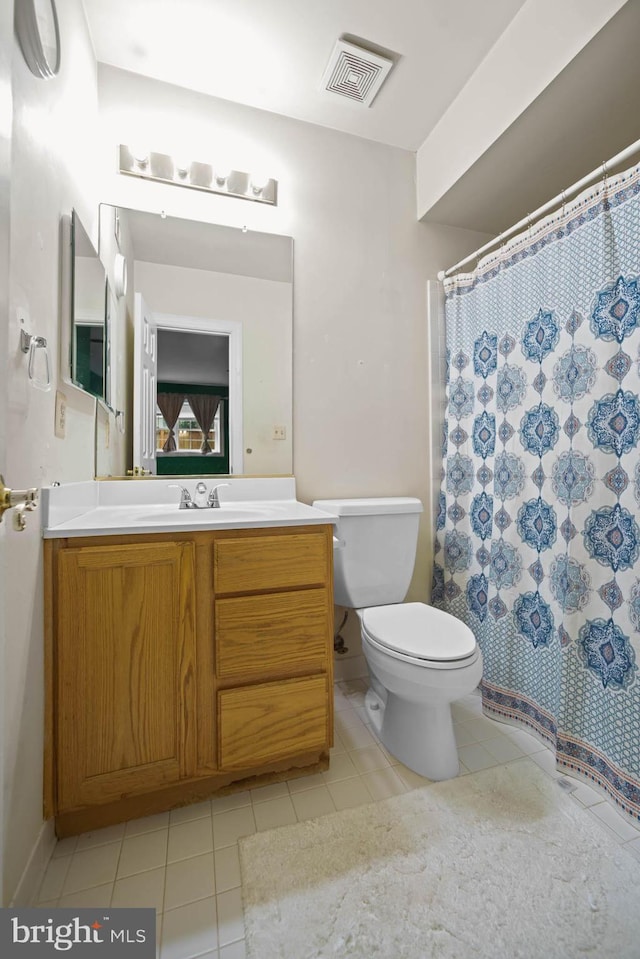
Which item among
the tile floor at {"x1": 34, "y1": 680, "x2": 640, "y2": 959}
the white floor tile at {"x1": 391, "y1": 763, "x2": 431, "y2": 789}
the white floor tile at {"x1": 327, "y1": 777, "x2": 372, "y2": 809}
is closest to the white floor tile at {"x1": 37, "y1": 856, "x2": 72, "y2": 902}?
the tile floor at {"x1": 34, "y1": 680, "x2": 640, "y2": 959}

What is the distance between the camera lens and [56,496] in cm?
110

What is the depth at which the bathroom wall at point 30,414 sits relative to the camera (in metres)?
0.85

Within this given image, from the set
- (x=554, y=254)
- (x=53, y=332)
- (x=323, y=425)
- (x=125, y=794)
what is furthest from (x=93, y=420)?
(x=554, y=254)

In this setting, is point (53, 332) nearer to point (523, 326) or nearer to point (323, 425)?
point (323, 425)

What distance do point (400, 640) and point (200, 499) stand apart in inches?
35.3

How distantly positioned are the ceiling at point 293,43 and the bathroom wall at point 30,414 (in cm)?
35

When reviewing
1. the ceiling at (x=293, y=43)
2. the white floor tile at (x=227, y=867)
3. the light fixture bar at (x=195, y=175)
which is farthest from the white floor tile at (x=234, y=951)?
the ceiling at (x=293, y=43)

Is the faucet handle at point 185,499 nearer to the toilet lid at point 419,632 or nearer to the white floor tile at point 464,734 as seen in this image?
the toilet lid at point 419,632

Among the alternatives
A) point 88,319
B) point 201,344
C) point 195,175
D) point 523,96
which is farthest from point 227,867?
point 523,96

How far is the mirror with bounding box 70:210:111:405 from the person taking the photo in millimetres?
1242

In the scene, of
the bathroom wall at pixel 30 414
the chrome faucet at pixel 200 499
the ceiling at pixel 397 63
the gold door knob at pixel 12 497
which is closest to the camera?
the gold door knob at pixel 12 497

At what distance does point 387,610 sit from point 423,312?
1.44 meters

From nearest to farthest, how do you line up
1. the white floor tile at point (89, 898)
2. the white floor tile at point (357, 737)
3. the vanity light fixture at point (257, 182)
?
the white floor tile at point (89, 898) → the white floor tile at point (357, 737) → the vanity light fixture at point (257, 182)

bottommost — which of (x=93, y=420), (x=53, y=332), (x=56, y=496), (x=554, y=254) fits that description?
(x=56, y=496)
